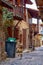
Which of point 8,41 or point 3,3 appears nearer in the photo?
point 3,3

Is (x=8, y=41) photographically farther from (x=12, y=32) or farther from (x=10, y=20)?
(x=12, y=32)

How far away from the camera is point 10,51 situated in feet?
57.8

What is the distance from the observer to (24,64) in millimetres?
13016

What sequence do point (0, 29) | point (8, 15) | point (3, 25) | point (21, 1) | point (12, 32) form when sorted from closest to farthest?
point (0, 29) < point (3, 25) < point (8, 15) < point (12, 32) < point (21, 1)

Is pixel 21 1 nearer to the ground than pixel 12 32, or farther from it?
farther from it

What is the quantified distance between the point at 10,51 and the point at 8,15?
239 cm

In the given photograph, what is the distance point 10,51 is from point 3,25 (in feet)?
9.23

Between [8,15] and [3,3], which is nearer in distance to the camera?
[3,3]

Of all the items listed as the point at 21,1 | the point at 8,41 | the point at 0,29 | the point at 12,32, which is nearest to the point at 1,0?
the point at 0,29

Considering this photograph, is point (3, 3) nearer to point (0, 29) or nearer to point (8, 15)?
point (0, 29)

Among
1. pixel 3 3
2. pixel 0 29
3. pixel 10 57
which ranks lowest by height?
pixel 10 57

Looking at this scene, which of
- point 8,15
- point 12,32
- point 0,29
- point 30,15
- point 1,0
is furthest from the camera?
point 30,15

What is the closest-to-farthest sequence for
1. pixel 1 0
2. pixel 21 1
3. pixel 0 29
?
pixel 1 0 < pixel 0 29 < pixel 21 1

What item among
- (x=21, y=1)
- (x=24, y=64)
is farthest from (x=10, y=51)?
(x=21, y=1)
